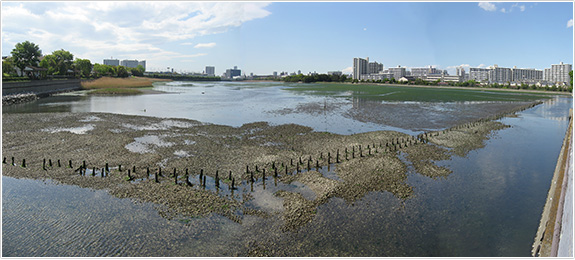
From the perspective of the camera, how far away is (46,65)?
8900 cm

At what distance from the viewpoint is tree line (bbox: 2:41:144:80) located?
245 ft

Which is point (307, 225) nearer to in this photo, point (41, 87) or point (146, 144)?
point (146, 144)

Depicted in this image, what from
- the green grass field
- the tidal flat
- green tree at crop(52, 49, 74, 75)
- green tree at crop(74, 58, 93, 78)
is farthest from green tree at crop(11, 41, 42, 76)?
the green grass field

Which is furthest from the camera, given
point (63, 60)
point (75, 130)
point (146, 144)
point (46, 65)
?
point (63, 60)

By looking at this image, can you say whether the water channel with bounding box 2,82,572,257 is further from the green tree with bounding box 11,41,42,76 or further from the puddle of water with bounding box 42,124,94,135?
the green tree with bounding box 11,41,42,76

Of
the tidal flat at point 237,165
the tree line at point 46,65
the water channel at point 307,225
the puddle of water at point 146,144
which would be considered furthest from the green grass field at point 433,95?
the tree line at point 46,65

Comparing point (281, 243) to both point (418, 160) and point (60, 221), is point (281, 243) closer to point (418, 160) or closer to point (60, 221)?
point (60, 221)

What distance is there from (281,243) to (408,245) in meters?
5.02

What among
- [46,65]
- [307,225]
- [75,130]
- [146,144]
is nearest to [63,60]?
[46,65]

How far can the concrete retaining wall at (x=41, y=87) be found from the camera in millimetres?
62150

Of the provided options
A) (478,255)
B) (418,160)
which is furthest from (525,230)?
(418,160)

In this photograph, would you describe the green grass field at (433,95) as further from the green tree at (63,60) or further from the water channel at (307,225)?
the green tree at (63,60)

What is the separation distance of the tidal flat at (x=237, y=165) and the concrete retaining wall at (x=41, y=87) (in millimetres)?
37705

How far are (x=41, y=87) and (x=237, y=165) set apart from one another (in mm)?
81069
